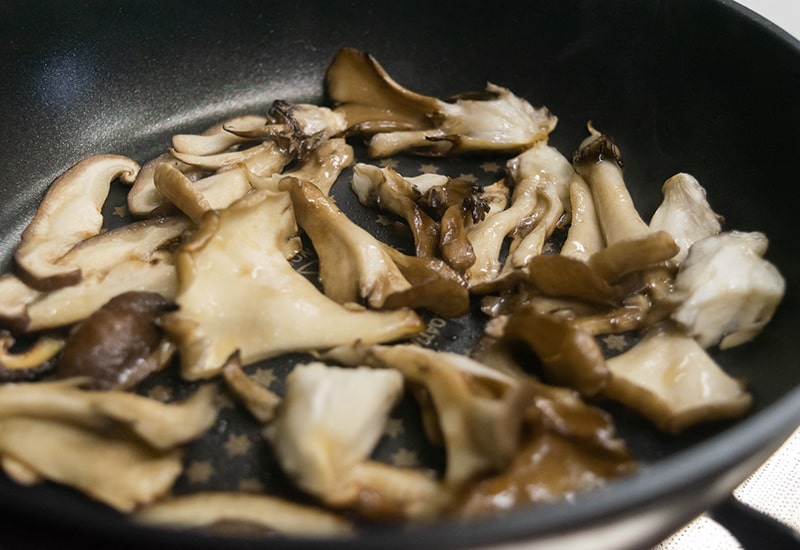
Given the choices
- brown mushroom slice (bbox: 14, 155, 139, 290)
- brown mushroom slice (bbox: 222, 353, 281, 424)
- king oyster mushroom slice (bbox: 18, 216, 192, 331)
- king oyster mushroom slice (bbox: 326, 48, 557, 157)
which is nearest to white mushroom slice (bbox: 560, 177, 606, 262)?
king oyster mushroom slice (bbox: 326, 48, 557, 157)

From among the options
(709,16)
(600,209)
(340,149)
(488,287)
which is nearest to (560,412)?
(488,287)

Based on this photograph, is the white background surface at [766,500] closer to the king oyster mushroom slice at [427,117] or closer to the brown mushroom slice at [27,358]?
the king oyster mushroom slice at [427,117]

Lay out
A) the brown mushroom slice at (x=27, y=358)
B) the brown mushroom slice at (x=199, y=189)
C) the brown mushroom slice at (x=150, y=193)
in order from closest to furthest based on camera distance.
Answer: the brown mushroom slice at (x=27, y=358), the brown mushroom slice at (x=199, y=189), the brown mushroom slice at (x=150, y=193)

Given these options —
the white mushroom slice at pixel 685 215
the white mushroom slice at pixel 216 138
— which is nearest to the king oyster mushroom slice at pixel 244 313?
the white mushroom slice at pixel 216 138

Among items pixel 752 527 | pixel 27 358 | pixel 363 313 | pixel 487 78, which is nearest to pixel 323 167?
pixel 363 313

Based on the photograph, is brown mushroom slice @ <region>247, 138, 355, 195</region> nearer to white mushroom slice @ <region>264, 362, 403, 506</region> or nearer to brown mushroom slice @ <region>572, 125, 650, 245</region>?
brown mushroom slice @ <region>572, 125, 650, 245</region>

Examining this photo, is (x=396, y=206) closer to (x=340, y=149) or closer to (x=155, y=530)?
(x=340, y=149)
